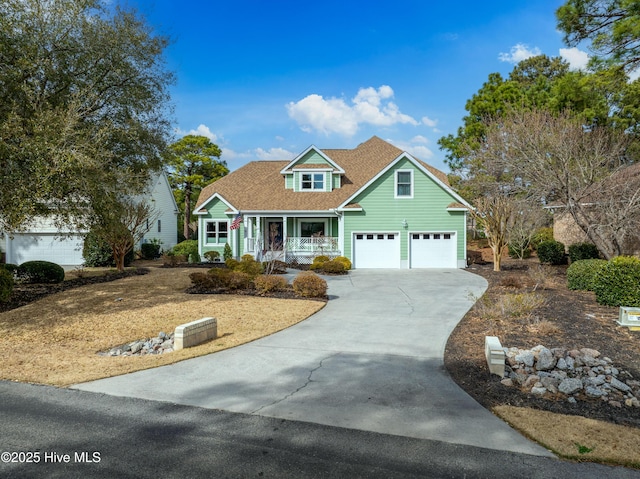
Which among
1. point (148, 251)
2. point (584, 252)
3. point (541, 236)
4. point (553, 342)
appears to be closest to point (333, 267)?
point (584, 252)

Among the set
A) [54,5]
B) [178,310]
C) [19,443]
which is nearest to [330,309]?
[178,310]

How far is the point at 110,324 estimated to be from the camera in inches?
404

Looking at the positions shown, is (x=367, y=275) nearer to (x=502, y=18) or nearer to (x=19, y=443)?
(x=502, y=18)

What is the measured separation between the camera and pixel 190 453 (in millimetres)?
4125

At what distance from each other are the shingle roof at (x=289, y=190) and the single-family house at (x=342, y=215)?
0.23 feet

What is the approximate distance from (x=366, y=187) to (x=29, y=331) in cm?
1723

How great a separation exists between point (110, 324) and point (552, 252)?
21321 millimetres

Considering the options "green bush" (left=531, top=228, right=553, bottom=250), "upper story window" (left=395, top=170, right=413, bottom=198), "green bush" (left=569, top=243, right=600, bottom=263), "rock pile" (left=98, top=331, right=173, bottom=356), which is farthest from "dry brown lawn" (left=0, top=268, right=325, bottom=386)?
"green bush" (left=531, top=228, right=553, bottom=250)

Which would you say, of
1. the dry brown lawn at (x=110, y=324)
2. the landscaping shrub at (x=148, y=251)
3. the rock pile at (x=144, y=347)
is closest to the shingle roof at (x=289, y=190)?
the landscaping shrub at (x=148, y=251)

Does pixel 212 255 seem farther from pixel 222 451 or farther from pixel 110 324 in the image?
pixel 222 451

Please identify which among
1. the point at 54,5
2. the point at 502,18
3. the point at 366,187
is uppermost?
the point at 502,18

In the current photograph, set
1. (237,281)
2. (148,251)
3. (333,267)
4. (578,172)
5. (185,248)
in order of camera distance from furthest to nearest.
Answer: (148,251) → (185,248) → (333,267) → (578,172) → (237,281)

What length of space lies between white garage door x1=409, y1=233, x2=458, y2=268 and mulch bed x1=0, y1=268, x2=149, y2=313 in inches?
558

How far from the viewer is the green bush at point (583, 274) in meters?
13.9
